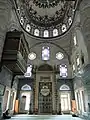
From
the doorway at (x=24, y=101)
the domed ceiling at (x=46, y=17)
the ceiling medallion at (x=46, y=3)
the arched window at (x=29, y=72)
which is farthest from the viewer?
the ceiling medallion at (x=46, y=3)

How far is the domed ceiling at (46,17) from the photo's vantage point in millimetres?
17672

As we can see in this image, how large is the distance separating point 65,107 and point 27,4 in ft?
51.7

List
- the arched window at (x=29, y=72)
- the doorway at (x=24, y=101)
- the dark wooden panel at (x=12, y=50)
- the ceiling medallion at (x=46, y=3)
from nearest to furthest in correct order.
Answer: the dark wooden panel at (x=12, y=50)
the doorway at (x=24, y=101)
the arched window at (x=29, y=72)
the ceiling medallion at (x=46, y=3)

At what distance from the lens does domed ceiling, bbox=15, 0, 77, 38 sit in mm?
17672

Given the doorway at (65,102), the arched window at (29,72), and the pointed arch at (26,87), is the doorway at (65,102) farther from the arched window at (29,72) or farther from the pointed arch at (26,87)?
the arched window at (29,72)

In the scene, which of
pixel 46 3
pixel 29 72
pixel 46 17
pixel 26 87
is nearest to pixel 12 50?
pixel 29 72

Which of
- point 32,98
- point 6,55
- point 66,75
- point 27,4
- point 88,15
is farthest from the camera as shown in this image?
point 27,4

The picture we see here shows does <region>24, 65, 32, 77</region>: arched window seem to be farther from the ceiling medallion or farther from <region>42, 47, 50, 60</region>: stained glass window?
the ceiling medallion

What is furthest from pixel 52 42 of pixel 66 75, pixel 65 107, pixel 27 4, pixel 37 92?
pixel 65 107

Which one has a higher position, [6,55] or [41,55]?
[41,55]

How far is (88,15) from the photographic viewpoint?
883 cm

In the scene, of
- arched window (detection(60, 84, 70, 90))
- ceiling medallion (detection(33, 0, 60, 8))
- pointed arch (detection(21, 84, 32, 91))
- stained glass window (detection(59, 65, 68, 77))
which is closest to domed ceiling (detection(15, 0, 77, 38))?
ceiling medallion (detection(33, 0, 60, 8))

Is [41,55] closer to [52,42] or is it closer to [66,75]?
[52,42]

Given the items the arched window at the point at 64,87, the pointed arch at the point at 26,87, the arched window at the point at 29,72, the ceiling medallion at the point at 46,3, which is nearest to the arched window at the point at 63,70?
the arched window at the point at 64,87
